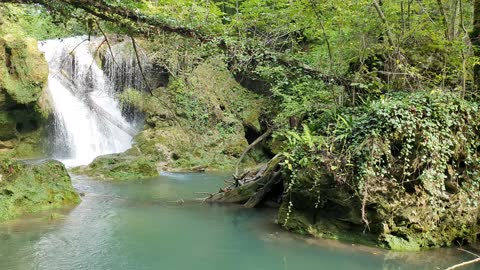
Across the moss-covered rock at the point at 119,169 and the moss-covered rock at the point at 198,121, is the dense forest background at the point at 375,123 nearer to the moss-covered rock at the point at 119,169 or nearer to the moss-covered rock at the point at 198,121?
the moss-covered rock at the point at 119,169

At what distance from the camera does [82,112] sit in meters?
18.5

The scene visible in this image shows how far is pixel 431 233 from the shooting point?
6.96 meters

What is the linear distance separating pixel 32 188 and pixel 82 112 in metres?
9.43

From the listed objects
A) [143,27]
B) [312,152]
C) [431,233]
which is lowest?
[431,233]

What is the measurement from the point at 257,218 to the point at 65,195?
4650 millimetres

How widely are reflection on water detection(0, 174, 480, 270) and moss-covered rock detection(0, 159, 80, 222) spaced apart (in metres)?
0.45

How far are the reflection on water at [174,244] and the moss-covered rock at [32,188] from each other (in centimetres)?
45

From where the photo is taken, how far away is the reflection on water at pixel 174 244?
6426mm

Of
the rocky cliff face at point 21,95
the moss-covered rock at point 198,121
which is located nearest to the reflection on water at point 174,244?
the moss-covered rock at point 198,121

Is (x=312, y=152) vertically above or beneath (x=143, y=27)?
beneath

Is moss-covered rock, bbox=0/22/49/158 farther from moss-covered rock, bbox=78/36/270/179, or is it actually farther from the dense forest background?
the dense forest background

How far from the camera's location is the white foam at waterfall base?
1766 centimetres

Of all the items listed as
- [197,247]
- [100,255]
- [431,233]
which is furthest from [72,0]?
[431,233]

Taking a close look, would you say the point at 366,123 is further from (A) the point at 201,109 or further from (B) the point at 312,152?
(A) the point at 201,109
